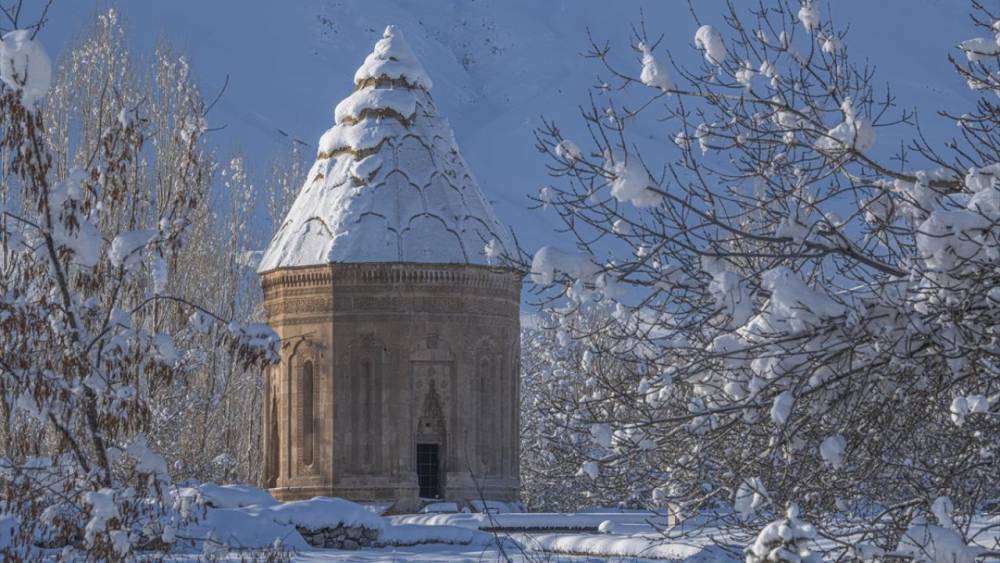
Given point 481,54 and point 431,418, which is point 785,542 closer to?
point 431,418

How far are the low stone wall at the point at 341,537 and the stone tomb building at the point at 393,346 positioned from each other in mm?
7161

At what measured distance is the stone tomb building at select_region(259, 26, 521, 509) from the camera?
2891 cm

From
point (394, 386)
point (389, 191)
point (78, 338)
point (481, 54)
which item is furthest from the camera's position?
point (481, 54)

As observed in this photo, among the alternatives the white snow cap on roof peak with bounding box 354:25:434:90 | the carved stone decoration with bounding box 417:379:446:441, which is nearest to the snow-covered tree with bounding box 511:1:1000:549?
the carved stone decoration with bounding box 417:379:446:441

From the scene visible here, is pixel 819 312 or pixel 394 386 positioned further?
pixel 394 386

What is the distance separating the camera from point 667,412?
1048cm

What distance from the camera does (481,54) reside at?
17788 centimetres

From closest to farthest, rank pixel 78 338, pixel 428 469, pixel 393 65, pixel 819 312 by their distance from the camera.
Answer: pixel 819 312 → pixel 78 338 → pixel 428 469 → pixel 393 65

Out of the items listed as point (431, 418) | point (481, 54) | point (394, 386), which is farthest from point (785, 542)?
point (481, 54)

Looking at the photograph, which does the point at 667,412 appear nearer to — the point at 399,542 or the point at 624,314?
the point at 624,314

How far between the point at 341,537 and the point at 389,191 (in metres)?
9.96

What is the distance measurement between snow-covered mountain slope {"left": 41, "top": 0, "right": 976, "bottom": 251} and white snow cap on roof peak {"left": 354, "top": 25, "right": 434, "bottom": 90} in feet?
312

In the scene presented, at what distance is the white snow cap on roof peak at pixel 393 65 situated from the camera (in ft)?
102

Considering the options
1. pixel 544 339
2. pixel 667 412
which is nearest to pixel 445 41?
pixel 544 339
